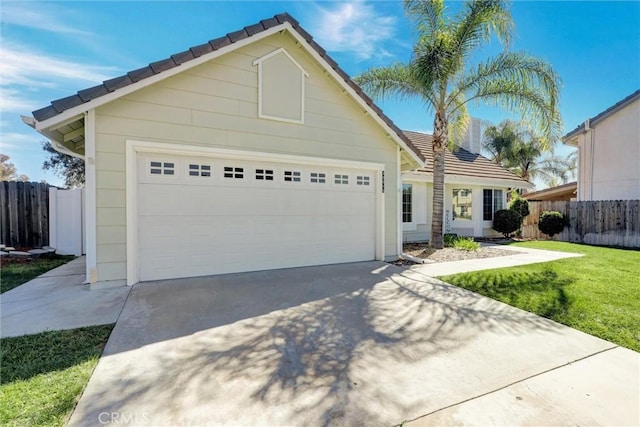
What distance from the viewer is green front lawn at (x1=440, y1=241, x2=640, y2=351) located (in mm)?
4105

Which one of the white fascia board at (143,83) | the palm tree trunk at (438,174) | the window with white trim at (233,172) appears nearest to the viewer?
the white fascia board at (143,83)

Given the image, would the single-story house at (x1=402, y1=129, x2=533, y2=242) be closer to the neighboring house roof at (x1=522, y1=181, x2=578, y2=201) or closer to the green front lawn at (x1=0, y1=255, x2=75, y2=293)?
the neighboring house roof at (x1=522, y1=181, x2=578, y2=201)

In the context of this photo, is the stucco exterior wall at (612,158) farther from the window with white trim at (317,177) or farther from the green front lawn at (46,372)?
the green front lawn at (46,372)

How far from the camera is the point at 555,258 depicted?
9023 millimetres

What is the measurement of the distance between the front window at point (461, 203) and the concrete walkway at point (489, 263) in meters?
4.23

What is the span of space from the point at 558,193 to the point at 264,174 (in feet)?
83.5

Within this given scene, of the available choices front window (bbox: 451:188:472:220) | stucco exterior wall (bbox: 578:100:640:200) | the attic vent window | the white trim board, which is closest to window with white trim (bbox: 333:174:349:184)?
the white trim board

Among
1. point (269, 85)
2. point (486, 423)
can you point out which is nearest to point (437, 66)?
point (269, 85)

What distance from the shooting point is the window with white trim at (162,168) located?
19.7 feet

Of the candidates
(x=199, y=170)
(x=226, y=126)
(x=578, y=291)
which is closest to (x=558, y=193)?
(x=578, y=291)

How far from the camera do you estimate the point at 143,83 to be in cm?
550

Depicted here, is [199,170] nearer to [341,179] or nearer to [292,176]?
[292,176]

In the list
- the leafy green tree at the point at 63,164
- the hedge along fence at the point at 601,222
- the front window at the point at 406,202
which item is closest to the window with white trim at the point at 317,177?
the front window at the point at 406,202

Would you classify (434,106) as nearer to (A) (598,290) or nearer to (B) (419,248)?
(B) (419,248)
